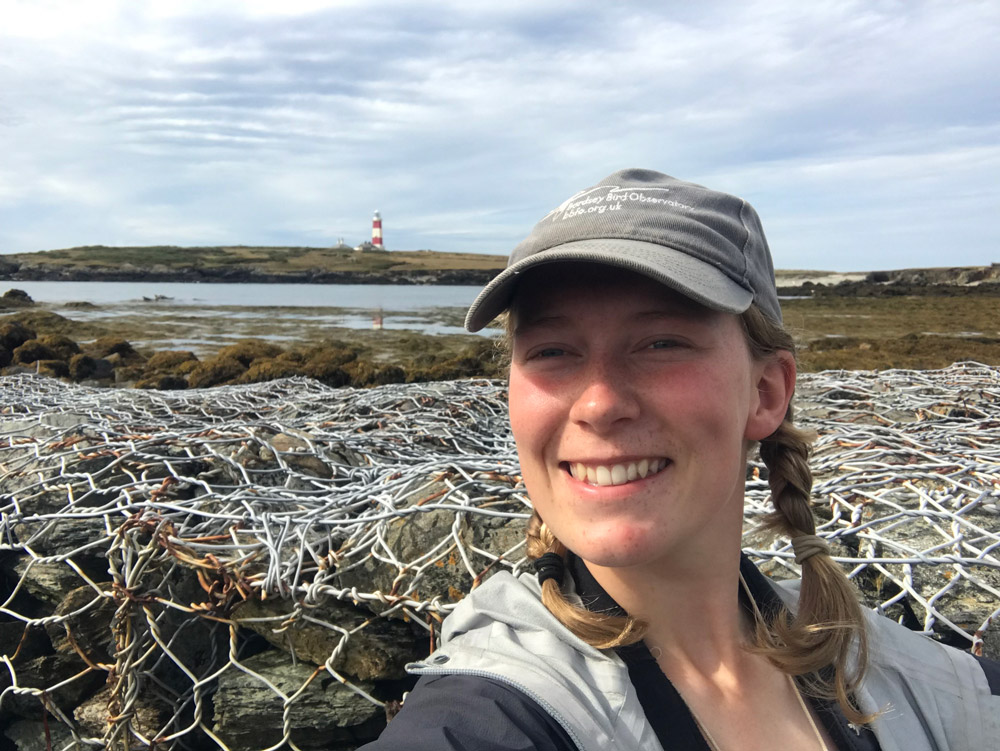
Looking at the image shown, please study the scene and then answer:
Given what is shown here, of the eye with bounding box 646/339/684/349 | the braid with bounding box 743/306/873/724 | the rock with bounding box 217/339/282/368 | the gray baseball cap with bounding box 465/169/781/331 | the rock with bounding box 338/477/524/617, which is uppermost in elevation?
the gray baseball cap with bounding box 465/169/781/331

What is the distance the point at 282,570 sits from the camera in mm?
2510

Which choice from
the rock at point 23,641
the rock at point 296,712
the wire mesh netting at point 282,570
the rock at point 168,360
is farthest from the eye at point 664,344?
the rock at point 168,360

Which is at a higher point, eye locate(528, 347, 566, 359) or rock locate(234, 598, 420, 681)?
eye locate(528, 347, 566, 359)

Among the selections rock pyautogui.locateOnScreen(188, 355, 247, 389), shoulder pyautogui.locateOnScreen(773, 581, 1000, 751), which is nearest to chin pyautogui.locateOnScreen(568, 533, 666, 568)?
shoulder pyautogui.locateOnScreen(773, 581, 1000, 751)

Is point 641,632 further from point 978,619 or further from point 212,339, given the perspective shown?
point 212,339

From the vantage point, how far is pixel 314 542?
104 inches

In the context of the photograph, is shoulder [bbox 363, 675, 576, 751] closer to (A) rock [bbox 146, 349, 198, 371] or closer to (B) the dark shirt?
(B) the dark shirt

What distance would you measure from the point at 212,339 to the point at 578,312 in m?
23.3

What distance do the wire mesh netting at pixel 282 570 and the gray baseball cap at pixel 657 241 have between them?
3.66 ft

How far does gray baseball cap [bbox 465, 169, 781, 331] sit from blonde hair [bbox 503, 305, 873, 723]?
0.13 meters

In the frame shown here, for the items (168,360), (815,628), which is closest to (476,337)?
(168,360)

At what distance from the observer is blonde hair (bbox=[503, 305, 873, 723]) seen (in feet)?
4.44

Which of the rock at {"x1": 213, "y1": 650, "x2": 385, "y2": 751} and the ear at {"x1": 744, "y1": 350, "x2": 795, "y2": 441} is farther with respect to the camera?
the rock at {"x1": 213, "y1": 650, "x2": 385, "y2": 751}

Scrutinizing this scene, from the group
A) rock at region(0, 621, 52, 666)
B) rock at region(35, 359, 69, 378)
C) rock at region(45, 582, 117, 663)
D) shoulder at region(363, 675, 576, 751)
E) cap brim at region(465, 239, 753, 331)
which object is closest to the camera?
shoulder at region(363, 675, 576, 751)
